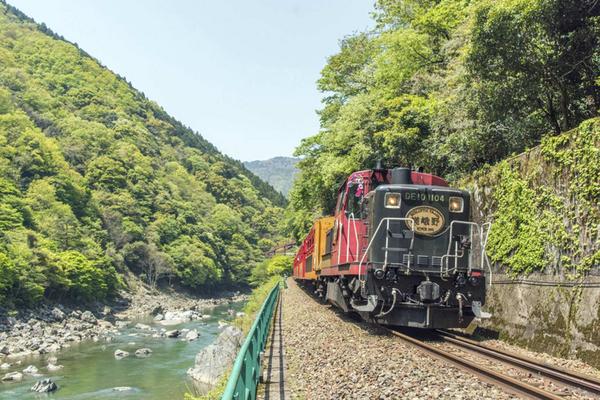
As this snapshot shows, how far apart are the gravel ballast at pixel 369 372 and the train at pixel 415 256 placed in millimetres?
1057

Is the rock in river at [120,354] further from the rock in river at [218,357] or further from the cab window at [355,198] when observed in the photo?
the cab window at [355,198]

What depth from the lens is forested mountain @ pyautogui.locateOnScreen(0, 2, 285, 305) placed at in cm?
6412

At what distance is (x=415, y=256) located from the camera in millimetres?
12016

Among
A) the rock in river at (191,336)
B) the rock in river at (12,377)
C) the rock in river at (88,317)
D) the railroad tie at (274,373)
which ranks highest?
the railroad tie at (274,373)

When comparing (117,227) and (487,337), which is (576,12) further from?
(117,227)

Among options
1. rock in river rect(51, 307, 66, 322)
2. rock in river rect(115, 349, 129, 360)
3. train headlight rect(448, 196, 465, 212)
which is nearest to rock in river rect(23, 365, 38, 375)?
rock in river rect(115, 349, 129, 360)

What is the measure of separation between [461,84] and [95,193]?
90.9m

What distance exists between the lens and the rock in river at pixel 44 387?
26.0 m

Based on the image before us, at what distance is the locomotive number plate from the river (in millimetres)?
17240

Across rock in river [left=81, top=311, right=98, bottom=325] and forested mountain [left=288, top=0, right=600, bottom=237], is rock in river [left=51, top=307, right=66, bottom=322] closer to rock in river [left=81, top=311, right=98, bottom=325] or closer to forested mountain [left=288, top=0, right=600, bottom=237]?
rock in river [left=81, top=311, right=98, bottom=325]

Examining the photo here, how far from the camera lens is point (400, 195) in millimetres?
12281

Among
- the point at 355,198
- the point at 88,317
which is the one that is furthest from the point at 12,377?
the point at 88,317

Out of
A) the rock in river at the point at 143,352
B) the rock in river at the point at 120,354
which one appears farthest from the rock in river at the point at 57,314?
the rock in river at the point at 143,352

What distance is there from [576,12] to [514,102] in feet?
11.7
